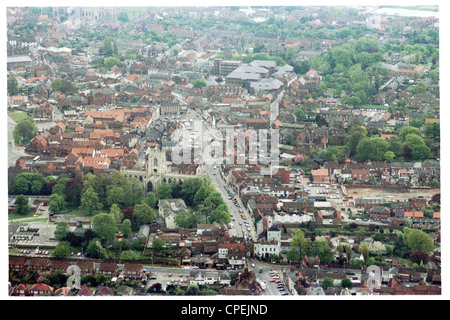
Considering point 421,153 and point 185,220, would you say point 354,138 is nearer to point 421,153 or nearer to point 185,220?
point 421,153

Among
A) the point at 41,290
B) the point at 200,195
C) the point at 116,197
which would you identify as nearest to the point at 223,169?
the point at 200,195

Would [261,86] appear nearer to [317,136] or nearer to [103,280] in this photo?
[317,136]

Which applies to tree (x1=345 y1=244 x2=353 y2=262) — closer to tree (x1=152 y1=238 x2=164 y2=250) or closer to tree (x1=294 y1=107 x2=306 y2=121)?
tree (x1=152 y1=238 x2=164 y2=250)

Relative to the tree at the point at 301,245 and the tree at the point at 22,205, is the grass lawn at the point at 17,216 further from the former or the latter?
the tree at the point at 301,245

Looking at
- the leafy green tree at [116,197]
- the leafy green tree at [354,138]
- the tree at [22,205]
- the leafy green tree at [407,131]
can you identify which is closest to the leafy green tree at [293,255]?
the leafy green tree at [116,197]

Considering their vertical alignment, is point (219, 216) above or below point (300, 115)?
below

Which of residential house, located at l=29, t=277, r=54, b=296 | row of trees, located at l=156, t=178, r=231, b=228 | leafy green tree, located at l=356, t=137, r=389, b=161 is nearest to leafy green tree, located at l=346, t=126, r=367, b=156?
leafy green tree, located at l=356, t=137, r=389, b=161
